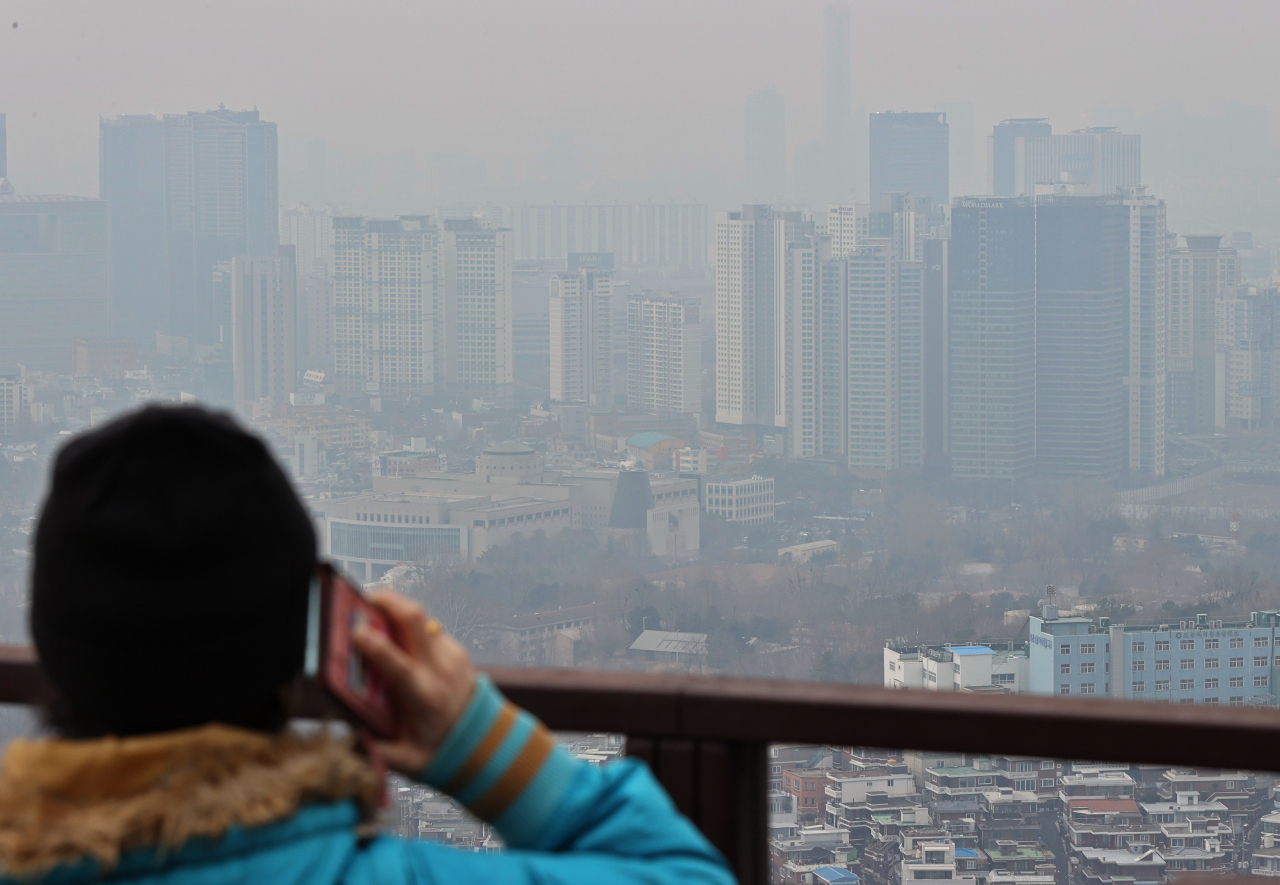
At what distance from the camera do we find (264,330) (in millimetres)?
32906

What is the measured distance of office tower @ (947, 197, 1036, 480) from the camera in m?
33.1

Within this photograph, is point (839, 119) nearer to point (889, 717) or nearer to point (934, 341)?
point (934, 341)

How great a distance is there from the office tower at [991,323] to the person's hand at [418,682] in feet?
107

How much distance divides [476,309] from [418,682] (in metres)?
34.8

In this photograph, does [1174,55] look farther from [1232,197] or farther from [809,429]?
[809,429]

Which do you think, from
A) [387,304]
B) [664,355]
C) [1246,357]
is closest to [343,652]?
[664,355]

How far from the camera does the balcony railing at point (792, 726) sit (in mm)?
722

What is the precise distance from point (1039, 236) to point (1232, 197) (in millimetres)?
6368

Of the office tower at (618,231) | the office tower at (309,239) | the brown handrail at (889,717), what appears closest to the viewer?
the brown handrail at (889,717)

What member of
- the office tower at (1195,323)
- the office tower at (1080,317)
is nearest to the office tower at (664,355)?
the office tower at (1080,317)

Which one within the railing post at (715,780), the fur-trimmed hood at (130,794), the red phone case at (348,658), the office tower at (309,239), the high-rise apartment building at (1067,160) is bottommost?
the railing post at (715,780)

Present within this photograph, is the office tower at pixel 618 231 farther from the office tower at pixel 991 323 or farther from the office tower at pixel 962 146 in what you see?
the office tower at pixel 962 146

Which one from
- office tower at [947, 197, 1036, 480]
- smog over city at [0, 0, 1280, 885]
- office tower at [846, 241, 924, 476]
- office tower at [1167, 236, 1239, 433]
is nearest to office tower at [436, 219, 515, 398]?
smog over city at [0, 0, 1280, 885]

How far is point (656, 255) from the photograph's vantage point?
36406mm
